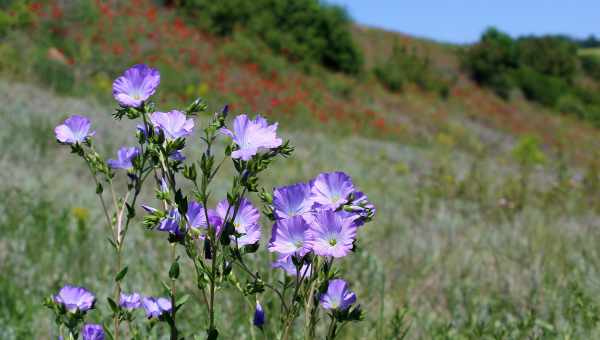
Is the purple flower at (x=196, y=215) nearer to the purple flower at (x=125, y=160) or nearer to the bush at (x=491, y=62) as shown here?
the purple flower at (x=125, y=160)

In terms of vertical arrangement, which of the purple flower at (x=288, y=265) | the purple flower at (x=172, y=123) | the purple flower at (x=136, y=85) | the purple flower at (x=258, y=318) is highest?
the purple flower at (x=136, y=85)

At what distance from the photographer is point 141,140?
3.22 ft

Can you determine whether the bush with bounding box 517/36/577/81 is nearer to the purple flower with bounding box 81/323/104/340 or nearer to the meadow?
the meadow

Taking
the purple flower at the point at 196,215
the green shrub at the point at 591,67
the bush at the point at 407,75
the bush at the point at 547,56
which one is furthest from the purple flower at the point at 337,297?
the green shrub at the point at 591,67

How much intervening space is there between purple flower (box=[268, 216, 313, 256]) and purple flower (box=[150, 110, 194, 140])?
226 millimetres

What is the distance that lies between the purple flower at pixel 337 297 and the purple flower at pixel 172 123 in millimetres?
362

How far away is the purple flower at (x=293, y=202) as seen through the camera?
96 cm

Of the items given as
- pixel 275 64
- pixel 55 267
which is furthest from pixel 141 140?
pixel 275 64

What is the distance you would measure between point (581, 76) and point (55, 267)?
1649 inches

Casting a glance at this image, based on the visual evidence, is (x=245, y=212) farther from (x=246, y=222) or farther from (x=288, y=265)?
(x=288, y=265)

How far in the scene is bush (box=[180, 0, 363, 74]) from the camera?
18438mm

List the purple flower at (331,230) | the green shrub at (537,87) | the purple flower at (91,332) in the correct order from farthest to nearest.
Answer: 1. the green shrub at (537,87)
2. the purple flower at (91,332)
3. the purple flower at (331,230)

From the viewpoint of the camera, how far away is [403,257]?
3.30 m

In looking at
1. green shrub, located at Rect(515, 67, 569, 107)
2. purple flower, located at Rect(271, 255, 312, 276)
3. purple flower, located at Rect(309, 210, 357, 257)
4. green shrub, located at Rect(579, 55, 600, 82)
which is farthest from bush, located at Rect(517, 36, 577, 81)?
purple flower, located at Rect(309, 210, 357, 257)
